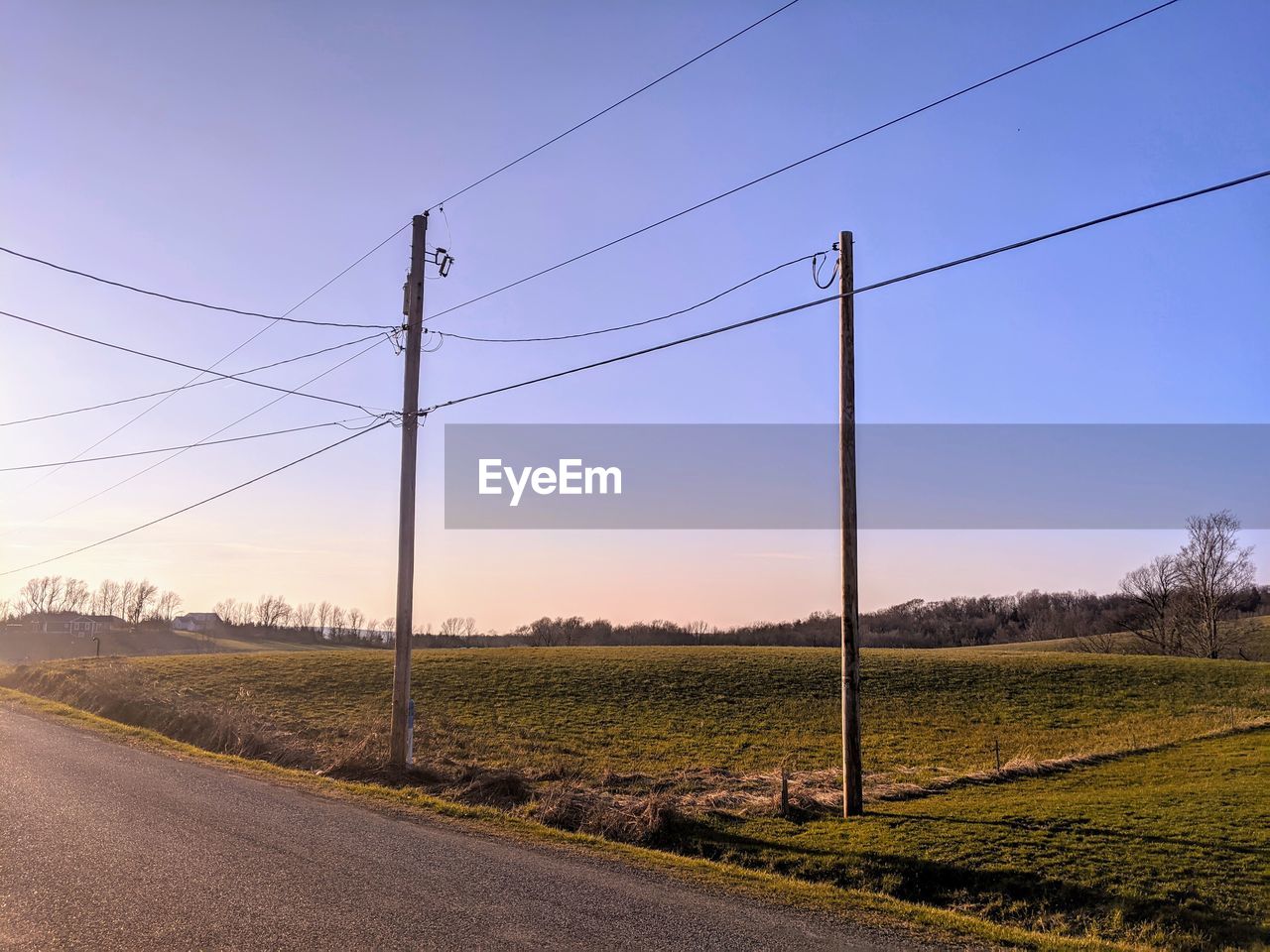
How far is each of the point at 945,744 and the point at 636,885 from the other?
2253cm

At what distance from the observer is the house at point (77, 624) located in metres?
133

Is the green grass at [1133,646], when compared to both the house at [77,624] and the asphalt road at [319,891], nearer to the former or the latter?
the asphalt road at [319,891]

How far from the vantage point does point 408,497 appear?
1753 centimetres

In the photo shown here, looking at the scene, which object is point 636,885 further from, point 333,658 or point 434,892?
point 333,658

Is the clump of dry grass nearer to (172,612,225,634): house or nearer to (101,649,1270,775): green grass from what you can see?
(101,649,1270,775): green grass

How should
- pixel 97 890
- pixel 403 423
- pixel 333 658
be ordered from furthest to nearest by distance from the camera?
pixel 333 658 < pixel 403 423 < pixel 97 890

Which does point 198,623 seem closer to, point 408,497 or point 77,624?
point 77,624

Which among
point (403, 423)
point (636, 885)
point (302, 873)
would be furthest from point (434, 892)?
point (403, 423)

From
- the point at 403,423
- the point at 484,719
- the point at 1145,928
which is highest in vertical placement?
the point at 403,423

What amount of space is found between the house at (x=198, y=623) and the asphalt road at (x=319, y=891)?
13774 centimetres

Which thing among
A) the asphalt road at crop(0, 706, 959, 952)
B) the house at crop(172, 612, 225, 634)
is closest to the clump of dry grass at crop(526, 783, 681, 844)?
the asphalt road at crop(0, 706, 959, 952)

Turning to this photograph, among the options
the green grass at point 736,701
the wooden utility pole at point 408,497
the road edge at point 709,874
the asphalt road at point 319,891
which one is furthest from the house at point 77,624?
the asphalt road at point 319,891

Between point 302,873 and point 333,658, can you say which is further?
point 333,658

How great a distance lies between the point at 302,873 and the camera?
29.1ft
